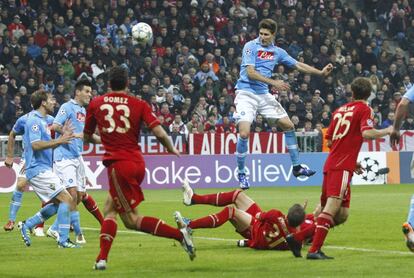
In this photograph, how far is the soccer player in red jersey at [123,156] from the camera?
11.9 m

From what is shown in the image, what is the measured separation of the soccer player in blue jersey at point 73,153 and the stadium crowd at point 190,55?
14.1 m

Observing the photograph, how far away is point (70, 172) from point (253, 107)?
366 cm

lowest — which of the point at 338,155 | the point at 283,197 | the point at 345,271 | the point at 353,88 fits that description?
the point at 283,197

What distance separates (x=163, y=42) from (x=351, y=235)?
19916mm

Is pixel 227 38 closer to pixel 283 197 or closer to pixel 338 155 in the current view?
pixel 283 197

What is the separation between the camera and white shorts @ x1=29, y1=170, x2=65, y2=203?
50.1ft

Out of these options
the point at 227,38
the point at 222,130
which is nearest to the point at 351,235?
the point at 222,130

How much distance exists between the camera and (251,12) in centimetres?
3747

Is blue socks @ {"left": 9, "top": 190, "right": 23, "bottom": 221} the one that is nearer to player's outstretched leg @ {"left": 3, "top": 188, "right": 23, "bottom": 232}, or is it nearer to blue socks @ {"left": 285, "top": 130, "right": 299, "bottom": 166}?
player's outstretched leg @ {"left": 3, "top": 188, "right": 23, "bottom": 232}

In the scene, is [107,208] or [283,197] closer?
[107,208]

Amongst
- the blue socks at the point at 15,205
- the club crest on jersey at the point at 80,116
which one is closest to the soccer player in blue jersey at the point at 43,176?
the club crest on jersey at the point at 80,116

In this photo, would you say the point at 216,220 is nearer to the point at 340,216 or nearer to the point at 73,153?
the point at 340,216

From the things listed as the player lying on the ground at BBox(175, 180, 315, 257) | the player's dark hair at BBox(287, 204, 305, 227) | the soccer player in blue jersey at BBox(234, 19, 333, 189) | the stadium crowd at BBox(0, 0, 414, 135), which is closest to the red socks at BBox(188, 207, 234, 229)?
the player lying on the ground at BBox(175, 180, 315, 257)

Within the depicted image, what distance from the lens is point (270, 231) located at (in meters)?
13.5
